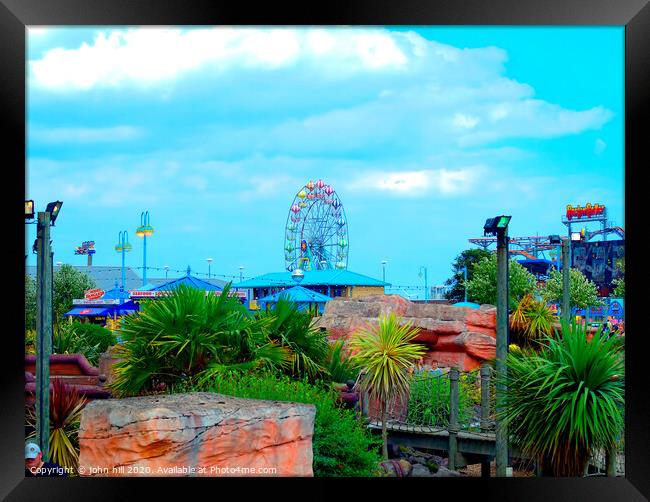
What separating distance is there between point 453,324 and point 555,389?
6967 millimetres

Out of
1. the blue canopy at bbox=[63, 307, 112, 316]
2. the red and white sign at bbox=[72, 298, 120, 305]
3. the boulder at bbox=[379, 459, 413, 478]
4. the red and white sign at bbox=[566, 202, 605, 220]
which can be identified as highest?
the red and white sign at bbox=[566, 202, 605, 220]

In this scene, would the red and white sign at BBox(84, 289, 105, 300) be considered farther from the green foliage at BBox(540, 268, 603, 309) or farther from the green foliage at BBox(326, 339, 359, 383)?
the green foliage at BBox(326, 339, 359, 383)

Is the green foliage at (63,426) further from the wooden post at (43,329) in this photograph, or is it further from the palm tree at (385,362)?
the palm tree at (385,362)

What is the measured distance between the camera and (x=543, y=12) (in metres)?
5.10

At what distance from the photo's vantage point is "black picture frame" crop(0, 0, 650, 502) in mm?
4996

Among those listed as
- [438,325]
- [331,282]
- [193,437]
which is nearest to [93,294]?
[331,282]

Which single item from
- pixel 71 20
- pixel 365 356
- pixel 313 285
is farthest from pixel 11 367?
pixel 313 285

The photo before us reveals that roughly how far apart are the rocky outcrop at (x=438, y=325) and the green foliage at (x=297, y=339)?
3320 millimetres

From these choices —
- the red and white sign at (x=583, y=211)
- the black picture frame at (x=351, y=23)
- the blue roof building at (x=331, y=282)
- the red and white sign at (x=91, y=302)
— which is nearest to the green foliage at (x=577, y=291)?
the blue roof building at (x=331, y=282)

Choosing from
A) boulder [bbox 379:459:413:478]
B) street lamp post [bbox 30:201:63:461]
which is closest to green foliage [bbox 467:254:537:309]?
boulder [bbox 379:459:413:478]

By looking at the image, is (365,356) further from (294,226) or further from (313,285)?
(294,226)

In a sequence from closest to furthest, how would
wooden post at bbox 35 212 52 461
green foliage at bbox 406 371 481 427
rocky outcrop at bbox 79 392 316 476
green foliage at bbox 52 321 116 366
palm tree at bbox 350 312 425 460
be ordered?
rocky outcrop at bbox 79 392 316 476 < wooden post at bbox 35 212 52 461 < palm tree at bbox 350 312 425 460 < green foliage at bbox 406 371 481 427 < green foliage at bbox 52 321 116 366

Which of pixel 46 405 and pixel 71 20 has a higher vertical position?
pixel 71 20

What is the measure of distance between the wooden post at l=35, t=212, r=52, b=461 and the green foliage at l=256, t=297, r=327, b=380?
2861 millimetres
